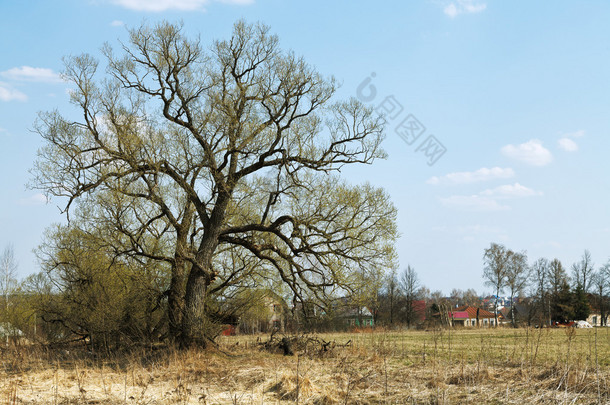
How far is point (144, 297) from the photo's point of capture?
1825 cm

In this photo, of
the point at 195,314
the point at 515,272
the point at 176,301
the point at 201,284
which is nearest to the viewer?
the point at 195,314

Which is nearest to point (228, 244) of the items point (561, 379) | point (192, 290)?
point (192, 290)

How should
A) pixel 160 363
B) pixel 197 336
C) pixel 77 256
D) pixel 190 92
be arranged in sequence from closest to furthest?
pixel 160 363 < pixel 197 336 < pixel 190 92 < pixel 77 256

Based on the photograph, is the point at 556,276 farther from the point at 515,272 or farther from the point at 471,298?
the point at 471,298

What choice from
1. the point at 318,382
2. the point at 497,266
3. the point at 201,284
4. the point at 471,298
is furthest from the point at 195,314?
the point at 471,298

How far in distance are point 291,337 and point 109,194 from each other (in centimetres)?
725

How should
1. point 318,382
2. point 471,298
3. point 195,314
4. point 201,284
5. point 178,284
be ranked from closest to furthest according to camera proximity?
point 318,382, point 195,314, point 201,284, point 178,284, point 471,298

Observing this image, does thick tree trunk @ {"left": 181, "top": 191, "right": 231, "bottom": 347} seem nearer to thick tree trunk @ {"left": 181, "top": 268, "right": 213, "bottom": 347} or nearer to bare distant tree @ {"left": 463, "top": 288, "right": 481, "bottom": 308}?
thick tree trunk @ {"left": 181, "top": 268, "right": 213, "bottom": 347}

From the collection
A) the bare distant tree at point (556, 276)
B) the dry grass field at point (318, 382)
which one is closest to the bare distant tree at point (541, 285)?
the bare distant tree at point (556, 276)

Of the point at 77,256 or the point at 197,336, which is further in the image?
the point at 77,256

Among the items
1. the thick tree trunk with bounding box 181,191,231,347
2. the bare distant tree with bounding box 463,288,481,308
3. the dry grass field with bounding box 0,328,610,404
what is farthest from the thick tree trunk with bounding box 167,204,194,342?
the bare distant tree with bounding box 463,288,481,308

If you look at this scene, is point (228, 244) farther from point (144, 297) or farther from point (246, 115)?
point (246, 115)

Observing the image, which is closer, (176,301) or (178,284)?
(176,301)

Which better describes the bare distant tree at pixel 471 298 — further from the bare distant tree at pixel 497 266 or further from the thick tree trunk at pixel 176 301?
the thick tree trunk at pixel 176 301
